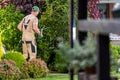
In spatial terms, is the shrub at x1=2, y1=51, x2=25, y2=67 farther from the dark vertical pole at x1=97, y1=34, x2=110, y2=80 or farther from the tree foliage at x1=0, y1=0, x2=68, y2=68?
the dark vertical pole at x1=97, y1=34, x2=110, y2=80

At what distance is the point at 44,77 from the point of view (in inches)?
528

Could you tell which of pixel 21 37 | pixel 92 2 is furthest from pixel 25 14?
pixel 92 2

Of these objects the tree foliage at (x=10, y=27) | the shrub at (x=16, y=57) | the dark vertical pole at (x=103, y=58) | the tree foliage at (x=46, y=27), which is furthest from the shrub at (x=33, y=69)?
the dark vertical pole at (x=103, y=58)

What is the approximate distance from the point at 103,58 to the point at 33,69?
988 centimetres

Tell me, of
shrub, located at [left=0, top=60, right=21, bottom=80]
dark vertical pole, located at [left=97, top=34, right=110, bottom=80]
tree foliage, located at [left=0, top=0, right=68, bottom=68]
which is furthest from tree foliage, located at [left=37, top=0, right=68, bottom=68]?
dark vertical pole, located at [left=97, top=34, right=110, bottom=80]

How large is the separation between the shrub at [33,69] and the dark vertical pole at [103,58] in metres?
9.59

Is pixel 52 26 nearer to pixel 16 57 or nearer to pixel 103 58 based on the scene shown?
pixel 16 57

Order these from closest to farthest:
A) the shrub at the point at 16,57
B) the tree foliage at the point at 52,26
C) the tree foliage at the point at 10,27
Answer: the shrub at the point at 16,57
the tree foliage at the point at 52,26
the tree foliage at the point at 10,27

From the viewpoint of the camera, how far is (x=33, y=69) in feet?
43.0

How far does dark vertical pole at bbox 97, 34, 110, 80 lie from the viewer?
10.8 feet

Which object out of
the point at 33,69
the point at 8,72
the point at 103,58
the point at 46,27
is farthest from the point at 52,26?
the point at 103,58

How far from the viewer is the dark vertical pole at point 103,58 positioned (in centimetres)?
328

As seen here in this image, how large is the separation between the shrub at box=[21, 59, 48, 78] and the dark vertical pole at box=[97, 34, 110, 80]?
959 centimetres

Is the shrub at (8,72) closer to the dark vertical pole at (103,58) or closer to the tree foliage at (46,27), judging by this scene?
the tree foliage at (46,27)
